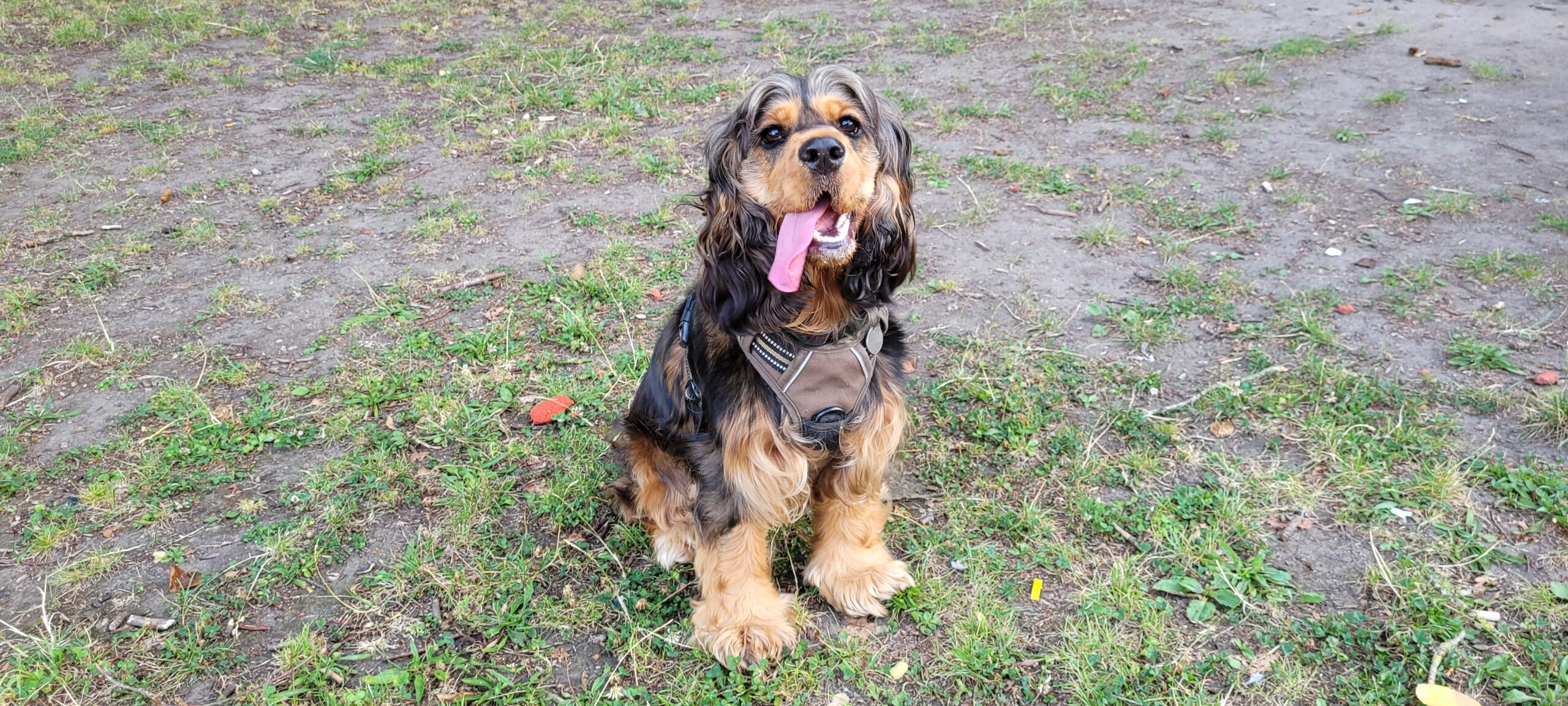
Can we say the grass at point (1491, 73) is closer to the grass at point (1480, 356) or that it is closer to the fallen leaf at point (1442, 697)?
the grass at point (1480, 356)

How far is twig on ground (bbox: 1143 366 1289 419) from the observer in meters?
4.70

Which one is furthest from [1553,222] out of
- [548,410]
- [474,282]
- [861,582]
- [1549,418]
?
[474,282]

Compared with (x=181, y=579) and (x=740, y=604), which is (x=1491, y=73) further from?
(x=181, y=579)

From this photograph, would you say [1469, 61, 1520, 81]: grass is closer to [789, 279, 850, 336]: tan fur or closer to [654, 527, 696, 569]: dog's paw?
[789, 279, 850, 336]: tan fur

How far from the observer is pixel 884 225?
312cm

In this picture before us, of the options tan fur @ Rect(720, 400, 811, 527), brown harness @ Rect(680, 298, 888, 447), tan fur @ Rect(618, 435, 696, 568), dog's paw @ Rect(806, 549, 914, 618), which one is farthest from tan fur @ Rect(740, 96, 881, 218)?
dog's paw @ Rect(806, 549, 914, 618)

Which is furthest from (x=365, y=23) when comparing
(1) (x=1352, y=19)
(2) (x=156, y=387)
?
(1) (x=1352, y=19)

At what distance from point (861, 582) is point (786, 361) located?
107cm

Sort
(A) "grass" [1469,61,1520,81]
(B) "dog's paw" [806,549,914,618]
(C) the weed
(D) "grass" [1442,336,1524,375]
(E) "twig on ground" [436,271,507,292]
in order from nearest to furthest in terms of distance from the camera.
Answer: (B) "dog's paw" [806,549,914,618]
(C) the weed
(D) "grass" [1442,336,1524,375]
(E) "twig on ground" [436,271,507,292]
(A) "grass" [1469,61,1520,81]

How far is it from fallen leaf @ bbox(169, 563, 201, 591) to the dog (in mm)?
2043

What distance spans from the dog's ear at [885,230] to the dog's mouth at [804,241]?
0.16m

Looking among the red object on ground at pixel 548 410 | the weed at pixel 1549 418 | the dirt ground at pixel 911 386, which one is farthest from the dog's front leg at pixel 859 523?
the weed at pixel 1549 418

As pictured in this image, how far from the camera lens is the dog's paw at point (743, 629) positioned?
3375mm

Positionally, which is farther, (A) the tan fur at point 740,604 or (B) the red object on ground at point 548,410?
(B) the red object on ground at point 548,410
